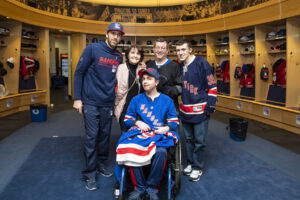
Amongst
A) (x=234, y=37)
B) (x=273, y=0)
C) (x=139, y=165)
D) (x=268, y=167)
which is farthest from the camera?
(x=234, y=37)

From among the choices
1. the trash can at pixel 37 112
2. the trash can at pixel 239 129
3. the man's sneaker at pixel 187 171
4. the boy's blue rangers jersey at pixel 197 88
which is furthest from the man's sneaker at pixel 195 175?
the trash can at pixel 37 112

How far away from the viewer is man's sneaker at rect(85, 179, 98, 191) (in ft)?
7.94

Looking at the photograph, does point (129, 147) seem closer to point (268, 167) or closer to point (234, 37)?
point (268, 167)

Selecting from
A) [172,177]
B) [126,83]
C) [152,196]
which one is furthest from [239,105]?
[152,196]

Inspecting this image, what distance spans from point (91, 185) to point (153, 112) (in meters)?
0.97

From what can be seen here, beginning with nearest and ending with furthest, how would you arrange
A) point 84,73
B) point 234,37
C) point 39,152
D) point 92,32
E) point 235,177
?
point 84,73 → point 235,177 → point 39,152 → point 234,37 → point 92,32

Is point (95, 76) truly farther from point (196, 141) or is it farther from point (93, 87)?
point (196, 141)

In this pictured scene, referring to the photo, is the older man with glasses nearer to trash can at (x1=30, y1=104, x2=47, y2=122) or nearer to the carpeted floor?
the carpeted floor

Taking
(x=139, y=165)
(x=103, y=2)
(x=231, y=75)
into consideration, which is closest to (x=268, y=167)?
(x=139, y=165)

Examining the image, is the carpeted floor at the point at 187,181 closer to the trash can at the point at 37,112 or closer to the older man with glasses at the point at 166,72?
the older man with glasses at the point at 166,72

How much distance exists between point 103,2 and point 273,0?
585cm

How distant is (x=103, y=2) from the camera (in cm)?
880

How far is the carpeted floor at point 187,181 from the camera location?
2.34 meters

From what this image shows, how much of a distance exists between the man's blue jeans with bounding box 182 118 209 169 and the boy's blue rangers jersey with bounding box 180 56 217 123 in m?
0.10
